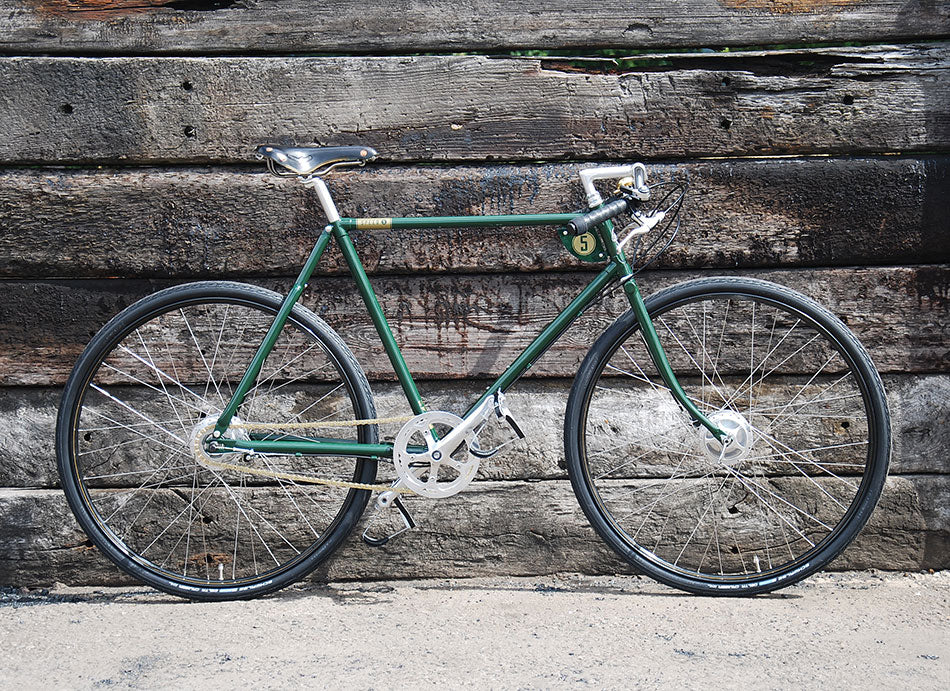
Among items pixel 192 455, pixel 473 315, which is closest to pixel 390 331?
pixel 473 315

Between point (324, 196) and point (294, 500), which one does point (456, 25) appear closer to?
point (324, 196)

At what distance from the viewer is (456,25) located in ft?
8.50

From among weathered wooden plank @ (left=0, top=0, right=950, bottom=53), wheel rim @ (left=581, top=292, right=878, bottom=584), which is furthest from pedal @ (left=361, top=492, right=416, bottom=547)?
weathered wooden plank @ (left=0, top=0, right=950, bottom=53)

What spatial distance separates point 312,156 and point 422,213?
419mm

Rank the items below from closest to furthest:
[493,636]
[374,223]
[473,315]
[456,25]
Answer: [493,636] < [374,223] < [456,25] < [473,315]

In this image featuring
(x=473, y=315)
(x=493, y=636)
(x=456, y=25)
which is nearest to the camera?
(x=493, y=636)

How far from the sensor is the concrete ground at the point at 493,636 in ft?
6.84

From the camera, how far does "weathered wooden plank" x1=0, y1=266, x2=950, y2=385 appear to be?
8.75 ft

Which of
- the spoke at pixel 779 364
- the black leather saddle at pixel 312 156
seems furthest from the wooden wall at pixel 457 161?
the black leather saddle at pixel 312 156

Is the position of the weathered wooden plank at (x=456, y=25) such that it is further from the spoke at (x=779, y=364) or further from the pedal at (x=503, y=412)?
the pedal at (x=503, y=412)

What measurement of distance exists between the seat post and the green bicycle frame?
0.02 m

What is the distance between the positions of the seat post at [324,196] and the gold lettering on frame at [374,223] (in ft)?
0.24

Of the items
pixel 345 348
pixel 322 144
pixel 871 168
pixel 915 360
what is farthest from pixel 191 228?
pixel 915 360

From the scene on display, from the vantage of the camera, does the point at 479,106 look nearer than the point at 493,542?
Yes
